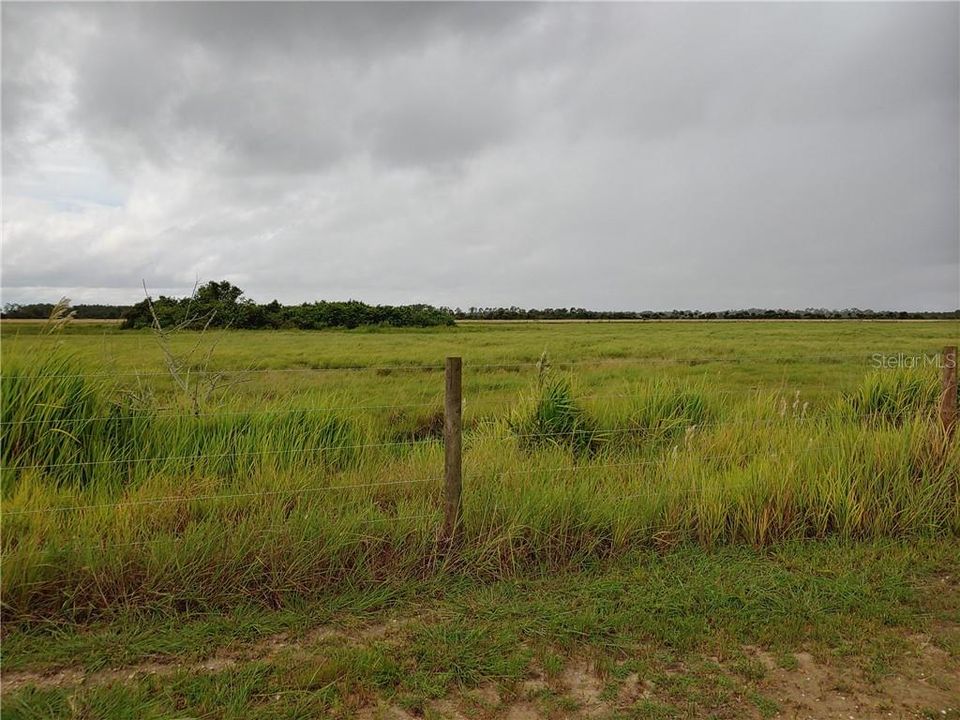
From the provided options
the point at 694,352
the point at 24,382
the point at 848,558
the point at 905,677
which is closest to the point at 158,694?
the point at 24,382

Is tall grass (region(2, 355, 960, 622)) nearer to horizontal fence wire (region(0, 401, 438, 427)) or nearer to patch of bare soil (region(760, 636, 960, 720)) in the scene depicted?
horizontal fence wire (region(0, 401, 438, 427))

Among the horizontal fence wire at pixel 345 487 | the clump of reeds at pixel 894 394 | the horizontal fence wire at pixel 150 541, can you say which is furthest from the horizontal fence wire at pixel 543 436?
the clump of reeds at pixel 894 394

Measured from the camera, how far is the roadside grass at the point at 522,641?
298cm

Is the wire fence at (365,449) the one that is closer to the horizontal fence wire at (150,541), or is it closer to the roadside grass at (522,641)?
the horizontal fence wire at (150,541)

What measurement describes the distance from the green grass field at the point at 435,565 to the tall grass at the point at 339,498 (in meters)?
0.02

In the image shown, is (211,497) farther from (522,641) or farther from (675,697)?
(675,697)

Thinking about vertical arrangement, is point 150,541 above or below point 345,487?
below

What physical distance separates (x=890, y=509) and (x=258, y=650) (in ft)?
16.2

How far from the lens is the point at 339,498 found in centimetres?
469

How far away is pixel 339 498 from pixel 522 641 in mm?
1836

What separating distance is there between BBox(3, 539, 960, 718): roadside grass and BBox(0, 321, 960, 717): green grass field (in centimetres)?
2

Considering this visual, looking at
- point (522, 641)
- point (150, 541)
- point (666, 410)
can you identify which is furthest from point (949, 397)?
point (150, 541)

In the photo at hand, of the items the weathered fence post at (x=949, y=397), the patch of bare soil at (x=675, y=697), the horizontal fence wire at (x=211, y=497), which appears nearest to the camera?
the patch of bare soil at (x=675, y=697)

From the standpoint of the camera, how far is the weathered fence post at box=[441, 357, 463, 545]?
4.44 metres
